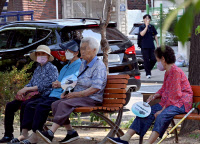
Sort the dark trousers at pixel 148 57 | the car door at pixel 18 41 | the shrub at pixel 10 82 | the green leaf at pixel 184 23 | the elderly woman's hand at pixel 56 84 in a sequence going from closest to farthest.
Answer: the green leaf at pixel 184 23
the elderly woman's hand at pixel 56 84
the shrub at pixel 10 82
the car door at pixel 18 41
the dark trousers at pixel 148 57

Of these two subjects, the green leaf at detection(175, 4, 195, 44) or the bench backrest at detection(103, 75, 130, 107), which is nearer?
the green leaf at detection(175, 4, 195, 44)

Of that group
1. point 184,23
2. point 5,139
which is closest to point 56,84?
point 5,139

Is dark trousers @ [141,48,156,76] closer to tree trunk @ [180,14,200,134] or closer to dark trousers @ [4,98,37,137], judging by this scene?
tree trunk @ [180,14,200,134]

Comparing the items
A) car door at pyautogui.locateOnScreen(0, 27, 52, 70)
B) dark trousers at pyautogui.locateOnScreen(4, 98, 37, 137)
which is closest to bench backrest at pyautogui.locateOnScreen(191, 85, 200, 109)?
dark trousers at pyautogui.locateOnScreen(4, 98, 37, 137)

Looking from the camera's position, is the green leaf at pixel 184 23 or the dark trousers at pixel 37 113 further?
the dark trousers at pixel 37 113

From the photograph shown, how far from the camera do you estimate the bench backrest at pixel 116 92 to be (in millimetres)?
4895

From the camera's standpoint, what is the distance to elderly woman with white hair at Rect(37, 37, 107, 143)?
466 centimetres

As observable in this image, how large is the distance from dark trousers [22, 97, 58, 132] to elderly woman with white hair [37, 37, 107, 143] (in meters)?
0.17

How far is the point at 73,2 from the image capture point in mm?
26688

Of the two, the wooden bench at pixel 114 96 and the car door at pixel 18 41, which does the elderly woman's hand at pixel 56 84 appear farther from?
the car door at pixel 18 41

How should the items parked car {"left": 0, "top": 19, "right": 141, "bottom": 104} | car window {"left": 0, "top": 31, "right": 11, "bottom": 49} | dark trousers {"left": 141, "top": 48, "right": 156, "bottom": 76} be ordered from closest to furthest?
parked car {"left": 0, "top": 19, "right": 141, "bottom": 104} → car window {"left": 0, "top": 31, "right": 11, "bottom": 49} → dark trousers {"left": 141, "top": 48, "right": 156, "bottom": 76}

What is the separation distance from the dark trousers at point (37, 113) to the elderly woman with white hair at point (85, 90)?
166mm

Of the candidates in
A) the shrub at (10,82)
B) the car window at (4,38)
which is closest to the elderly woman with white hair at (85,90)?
the shrub at (10,82)

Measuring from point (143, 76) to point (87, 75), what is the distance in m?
10.5
